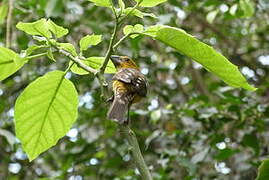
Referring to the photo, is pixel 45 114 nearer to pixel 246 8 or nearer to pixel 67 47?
pixel 67 47

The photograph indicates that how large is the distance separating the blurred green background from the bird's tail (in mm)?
1274

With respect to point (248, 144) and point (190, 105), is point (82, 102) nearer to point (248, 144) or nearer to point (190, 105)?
point (190, 105)

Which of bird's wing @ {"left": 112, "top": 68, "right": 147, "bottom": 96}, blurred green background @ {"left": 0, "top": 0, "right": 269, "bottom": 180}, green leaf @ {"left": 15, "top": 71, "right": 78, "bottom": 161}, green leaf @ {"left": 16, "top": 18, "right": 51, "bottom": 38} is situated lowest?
blurred green background @ {"left": 0, "top": 0, "right": 269, "bottom": 180}

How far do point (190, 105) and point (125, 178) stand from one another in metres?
0.64

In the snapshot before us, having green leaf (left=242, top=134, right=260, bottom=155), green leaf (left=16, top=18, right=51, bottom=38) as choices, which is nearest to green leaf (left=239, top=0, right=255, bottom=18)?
green leaf (left=242, top=134, right=260, bottom=155)

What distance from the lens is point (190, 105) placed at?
3.33 metres

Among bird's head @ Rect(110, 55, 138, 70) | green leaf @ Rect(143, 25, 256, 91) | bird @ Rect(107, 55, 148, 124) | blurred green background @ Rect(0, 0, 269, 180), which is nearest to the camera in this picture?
green leaf @ Rect(143, 25, 256, 91)

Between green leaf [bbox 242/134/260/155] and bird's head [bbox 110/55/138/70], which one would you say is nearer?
bird's head [bbox 110/55/138/70]

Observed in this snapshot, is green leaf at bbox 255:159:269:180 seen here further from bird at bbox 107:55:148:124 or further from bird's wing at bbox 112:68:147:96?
bird's wing at bbox 112:68:147:96

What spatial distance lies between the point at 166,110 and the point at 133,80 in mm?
1209

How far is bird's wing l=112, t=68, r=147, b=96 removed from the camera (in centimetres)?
202

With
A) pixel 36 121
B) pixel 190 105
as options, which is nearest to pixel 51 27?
pixel 36 121

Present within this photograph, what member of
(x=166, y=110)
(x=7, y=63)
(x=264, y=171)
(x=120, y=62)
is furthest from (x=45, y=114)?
(x=166, y=110)

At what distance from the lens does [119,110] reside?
1.62 meters
